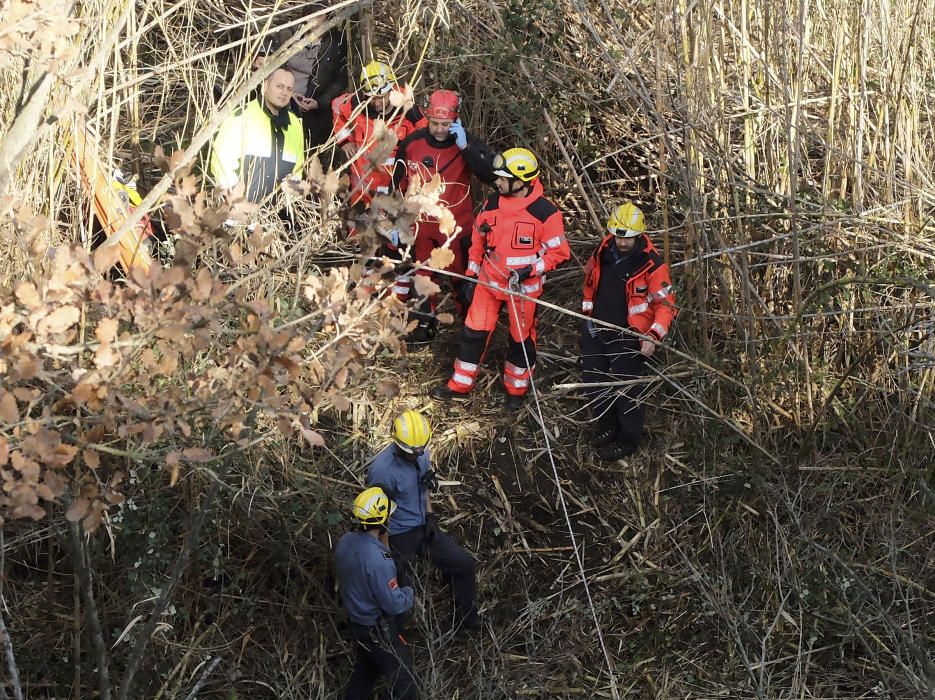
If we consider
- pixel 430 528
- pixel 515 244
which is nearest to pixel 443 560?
pixel 430 528

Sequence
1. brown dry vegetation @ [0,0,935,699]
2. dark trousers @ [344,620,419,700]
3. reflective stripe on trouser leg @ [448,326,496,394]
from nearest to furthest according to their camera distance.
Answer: dark trousers @ [344,620,419,700]
brown dry vegetation @ [0,0,935,699]
reflective stripe on trouser leg @ [448,326,496,394]

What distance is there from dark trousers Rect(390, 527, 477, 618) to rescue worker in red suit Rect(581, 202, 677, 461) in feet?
3.94

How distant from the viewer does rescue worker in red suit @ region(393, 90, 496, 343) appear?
23.3 feet

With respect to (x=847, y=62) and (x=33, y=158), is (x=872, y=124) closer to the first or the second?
(x=847, y=62)

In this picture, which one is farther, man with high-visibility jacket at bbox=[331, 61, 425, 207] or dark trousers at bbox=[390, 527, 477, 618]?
man with high-visibility jacket at bbox=[331, 61, 425, 207]

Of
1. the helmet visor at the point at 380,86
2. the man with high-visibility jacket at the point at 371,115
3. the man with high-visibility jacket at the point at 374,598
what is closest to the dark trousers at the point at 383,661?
the man with high-visibility jacket at the point at 374,598

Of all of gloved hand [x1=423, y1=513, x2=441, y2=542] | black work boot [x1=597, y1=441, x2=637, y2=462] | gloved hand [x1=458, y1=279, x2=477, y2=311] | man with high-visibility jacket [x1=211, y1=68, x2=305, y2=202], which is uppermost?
man with high-visibility jacket [x1=211, y1=68, x2=305, y2=202]

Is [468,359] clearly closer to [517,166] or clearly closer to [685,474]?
[517,166]

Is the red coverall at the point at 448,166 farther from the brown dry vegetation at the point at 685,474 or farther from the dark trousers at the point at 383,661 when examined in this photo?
the dark trousers at the point at 383,661

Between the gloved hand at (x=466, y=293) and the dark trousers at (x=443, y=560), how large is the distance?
5.14 ft

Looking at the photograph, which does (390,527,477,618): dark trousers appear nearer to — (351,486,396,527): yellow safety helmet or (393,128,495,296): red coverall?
(351,486,396,527): yellow safety helmet

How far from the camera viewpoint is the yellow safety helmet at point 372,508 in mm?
5801

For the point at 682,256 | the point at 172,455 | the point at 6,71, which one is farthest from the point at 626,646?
the point at 6,71

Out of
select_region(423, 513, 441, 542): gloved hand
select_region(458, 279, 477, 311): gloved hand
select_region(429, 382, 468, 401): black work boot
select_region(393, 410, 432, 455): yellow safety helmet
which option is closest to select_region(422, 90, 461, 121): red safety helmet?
select_region(458, 279, 477, 311): gloved hand
